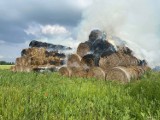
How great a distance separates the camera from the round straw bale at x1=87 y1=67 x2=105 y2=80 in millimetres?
14016

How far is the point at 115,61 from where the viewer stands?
51.5 feet

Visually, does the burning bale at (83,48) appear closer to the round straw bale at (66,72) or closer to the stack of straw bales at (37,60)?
the round straw bale at (66,72)

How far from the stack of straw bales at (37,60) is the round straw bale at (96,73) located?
203 inches

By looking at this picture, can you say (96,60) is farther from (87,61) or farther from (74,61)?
(74,61)

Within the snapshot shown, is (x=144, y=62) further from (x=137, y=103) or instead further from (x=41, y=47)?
(x=137, y=103)

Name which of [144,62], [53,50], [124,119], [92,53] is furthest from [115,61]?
[124,119]

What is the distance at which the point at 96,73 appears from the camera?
14273 millimetres

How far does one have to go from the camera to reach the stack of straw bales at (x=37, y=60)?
1933 cm

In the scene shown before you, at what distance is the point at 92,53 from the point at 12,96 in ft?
31.5

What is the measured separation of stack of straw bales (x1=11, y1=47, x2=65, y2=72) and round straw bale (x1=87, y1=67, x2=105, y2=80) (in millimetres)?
5159

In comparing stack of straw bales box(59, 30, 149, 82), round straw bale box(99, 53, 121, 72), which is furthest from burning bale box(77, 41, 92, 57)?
round straw bale box(99, 53, 121, 72)

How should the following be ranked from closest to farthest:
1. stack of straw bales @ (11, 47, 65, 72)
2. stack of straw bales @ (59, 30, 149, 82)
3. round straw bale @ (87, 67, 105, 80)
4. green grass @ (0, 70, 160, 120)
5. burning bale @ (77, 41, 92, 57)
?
green grass @ (0, 70, 160, 120) → round straw bale @ (87, 67, 105, 80) → stack of straw bales @ (59, 30, 149, 82) → burning bale @ (77, 41, 92, 57) → stack of straw bales @ (11, 47, 65, 72)

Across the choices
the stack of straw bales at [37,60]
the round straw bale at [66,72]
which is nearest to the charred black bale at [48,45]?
the stack of straw bales at [37,60]

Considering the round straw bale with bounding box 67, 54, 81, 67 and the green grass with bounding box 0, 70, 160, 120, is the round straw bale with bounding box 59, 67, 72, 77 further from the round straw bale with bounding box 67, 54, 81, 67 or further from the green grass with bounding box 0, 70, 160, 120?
the green grass with bounding box 0, 70, 160, 120
